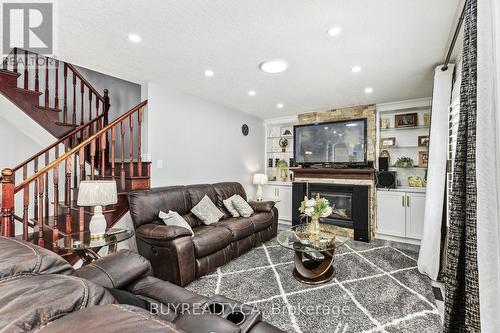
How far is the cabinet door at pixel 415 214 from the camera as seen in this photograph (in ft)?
12.2

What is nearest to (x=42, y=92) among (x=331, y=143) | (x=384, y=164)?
(x=331, y=143)

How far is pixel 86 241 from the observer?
215 cm

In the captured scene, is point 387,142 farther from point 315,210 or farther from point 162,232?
point 162,232

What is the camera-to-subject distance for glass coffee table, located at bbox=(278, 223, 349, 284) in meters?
2.43

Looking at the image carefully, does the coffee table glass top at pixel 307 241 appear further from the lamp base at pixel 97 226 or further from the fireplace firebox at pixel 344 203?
the lamp base at pixel 97 226

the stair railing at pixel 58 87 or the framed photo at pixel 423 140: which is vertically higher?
the stair railing at pixel 58 87

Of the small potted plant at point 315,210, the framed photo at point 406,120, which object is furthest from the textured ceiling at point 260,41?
the small potted plant at point 315,210

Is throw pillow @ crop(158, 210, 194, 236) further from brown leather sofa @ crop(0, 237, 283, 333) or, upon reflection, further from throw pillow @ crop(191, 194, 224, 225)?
brown leather sofa @ crop(0, 237, 283, 333)

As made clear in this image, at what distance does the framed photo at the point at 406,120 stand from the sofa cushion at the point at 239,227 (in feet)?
10.7

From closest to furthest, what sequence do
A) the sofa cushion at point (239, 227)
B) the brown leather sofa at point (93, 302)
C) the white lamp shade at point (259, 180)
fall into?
the brown leather sofa at point (93, 302), the sofa cushion at point (239, 227), the white lamp shade at point (259, 180)

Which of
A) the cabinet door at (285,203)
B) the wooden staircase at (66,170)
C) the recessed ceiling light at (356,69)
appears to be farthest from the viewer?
the cabinet door at (285,203)

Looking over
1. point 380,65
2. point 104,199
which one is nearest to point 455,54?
point 380,65

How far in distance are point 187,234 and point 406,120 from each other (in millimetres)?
4152

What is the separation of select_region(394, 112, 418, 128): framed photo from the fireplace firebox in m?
1.33
